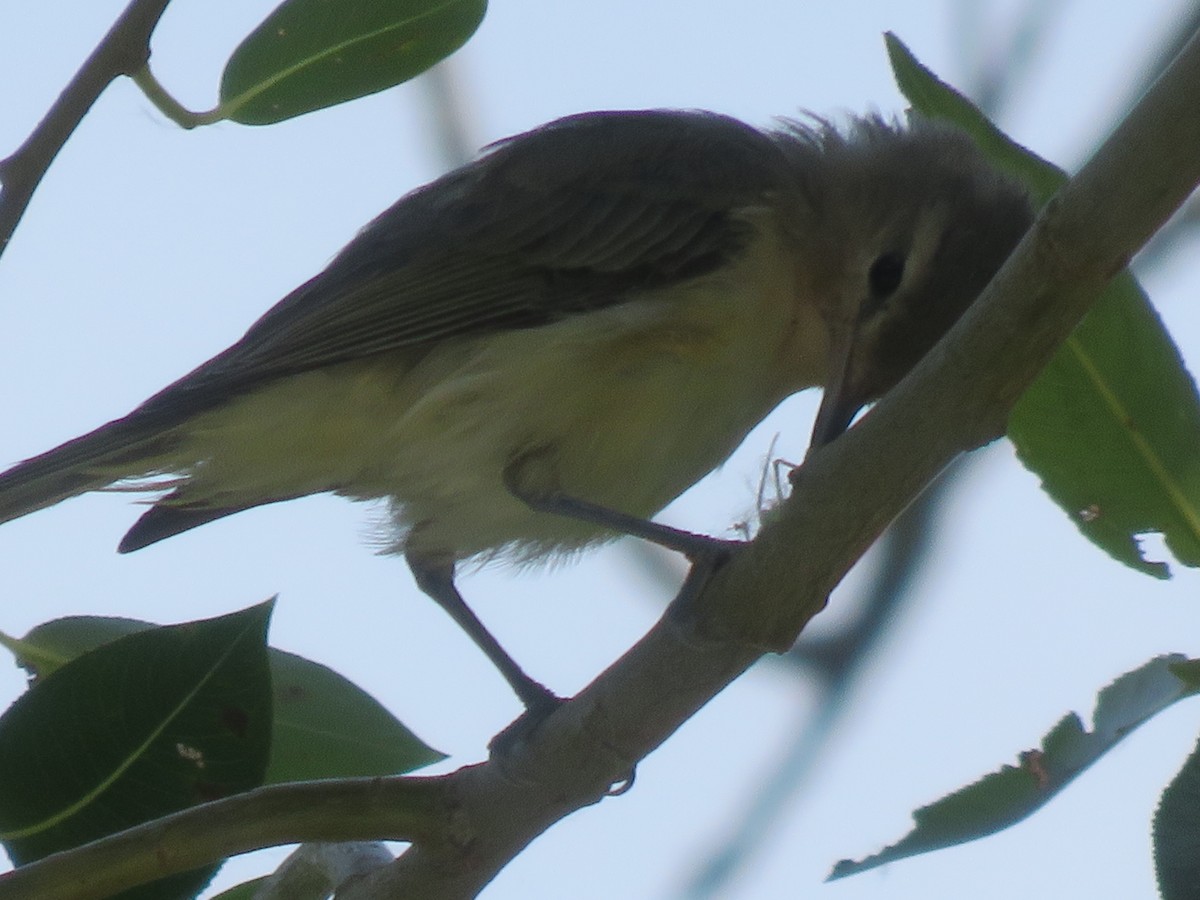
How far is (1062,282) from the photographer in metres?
1.94

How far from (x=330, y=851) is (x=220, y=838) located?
0.66 m

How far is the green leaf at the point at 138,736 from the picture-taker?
6.57ft

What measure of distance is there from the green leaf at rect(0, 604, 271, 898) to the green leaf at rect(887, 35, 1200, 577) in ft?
3.81

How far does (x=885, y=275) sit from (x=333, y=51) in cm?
159

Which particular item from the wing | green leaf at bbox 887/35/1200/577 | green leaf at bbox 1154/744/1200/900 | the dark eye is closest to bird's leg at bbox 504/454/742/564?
the wing

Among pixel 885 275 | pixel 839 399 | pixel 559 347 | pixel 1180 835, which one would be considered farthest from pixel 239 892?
pixel 885 275

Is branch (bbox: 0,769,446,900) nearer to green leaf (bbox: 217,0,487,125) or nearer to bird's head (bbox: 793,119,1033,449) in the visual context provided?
green leaf (bbox: 217,0,487,125)

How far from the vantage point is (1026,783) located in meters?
1.90

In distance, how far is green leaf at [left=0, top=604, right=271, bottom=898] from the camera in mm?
2004

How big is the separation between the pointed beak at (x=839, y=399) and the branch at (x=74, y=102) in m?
1.79

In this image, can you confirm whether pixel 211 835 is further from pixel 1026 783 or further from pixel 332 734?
pixel 1026 783

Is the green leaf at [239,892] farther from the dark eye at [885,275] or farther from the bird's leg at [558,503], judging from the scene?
the dark eye at [885,275]

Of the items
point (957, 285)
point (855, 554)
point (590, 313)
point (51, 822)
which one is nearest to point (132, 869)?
point (51, 822)

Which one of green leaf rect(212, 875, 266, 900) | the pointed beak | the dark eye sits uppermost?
the dark eye
